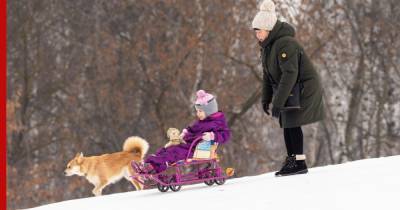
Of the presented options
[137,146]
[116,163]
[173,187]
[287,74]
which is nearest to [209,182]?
[173,187]

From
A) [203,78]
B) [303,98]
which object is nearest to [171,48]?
[203,78]

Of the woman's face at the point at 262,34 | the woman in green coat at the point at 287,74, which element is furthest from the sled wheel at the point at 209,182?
the woman's face at the point at 262,34

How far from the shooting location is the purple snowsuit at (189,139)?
27.9 ft

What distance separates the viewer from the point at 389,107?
2500 cm

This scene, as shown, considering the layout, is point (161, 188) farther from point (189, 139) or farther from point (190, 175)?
point (189, 139)

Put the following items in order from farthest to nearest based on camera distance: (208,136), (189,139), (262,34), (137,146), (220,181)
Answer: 1. (137,146)
2. (220,181)
3. (262,34)
4. (189,139)
5. (208,136)

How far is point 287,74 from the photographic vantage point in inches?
345

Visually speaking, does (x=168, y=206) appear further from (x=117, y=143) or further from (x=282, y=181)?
(x=117, y=143)

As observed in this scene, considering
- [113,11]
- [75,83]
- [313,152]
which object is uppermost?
[113,11]

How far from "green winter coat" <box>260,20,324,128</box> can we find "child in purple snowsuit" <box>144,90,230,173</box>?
57 centimetres

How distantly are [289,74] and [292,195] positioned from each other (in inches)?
76.3

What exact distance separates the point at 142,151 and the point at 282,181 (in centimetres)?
297

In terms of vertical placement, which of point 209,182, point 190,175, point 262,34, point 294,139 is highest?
point 262,34

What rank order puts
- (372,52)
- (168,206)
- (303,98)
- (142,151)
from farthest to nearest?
(372,52) < (142,151) < (303,98) < (168,206)
